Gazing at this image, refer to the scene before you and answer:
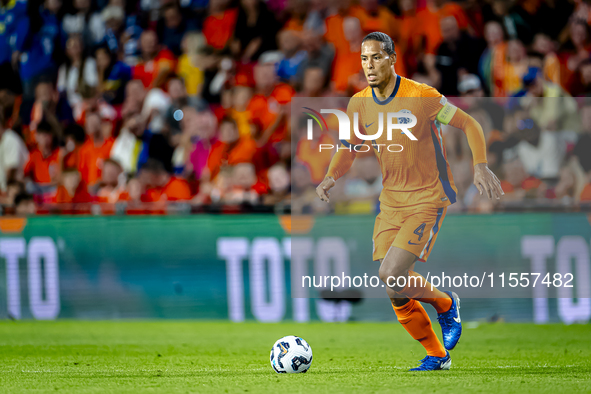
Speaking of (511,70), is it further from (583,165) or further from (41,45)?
(41,45)

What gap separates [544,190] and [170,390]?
5.65m

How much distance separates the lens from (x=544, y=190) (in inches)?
360

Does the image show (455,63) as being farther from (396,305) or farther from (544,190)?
(396,305)

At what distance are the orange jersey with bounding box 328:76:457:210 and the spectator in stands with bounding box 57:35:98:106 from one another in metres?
8.26

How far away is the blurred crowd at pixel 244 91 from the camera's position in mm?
9266

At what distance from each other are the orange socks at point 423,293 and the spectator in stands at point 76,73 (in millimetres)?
8846

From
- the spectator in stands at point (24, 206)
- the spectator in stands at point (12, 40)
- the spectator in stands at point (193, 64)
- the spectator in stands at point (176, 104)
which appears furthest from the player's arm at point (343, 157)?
the spectator in stands at point (12, 40)

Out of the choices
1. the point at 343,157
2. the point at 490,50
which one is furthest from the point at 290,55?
the point at 343,157

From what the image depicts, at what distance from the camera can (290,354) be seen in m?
6.11

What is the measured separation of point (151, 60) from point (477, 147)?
8.12 metres

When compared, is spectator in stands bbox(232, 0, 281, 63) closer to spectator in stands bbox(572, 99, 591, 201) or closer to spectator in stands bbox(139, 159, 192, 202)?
spectator in stands bbox(139, 159, 192, 202)

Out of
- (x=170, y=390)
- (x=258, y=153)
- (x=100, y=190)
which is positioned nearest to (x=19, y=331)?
(x=100, y=190)

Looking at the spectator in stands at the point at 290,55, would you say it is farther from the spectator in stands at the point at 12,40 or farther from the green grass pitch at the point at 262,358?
the spectator in stands at the point at 12,40

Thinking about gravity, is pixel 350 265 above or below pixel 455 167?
below
